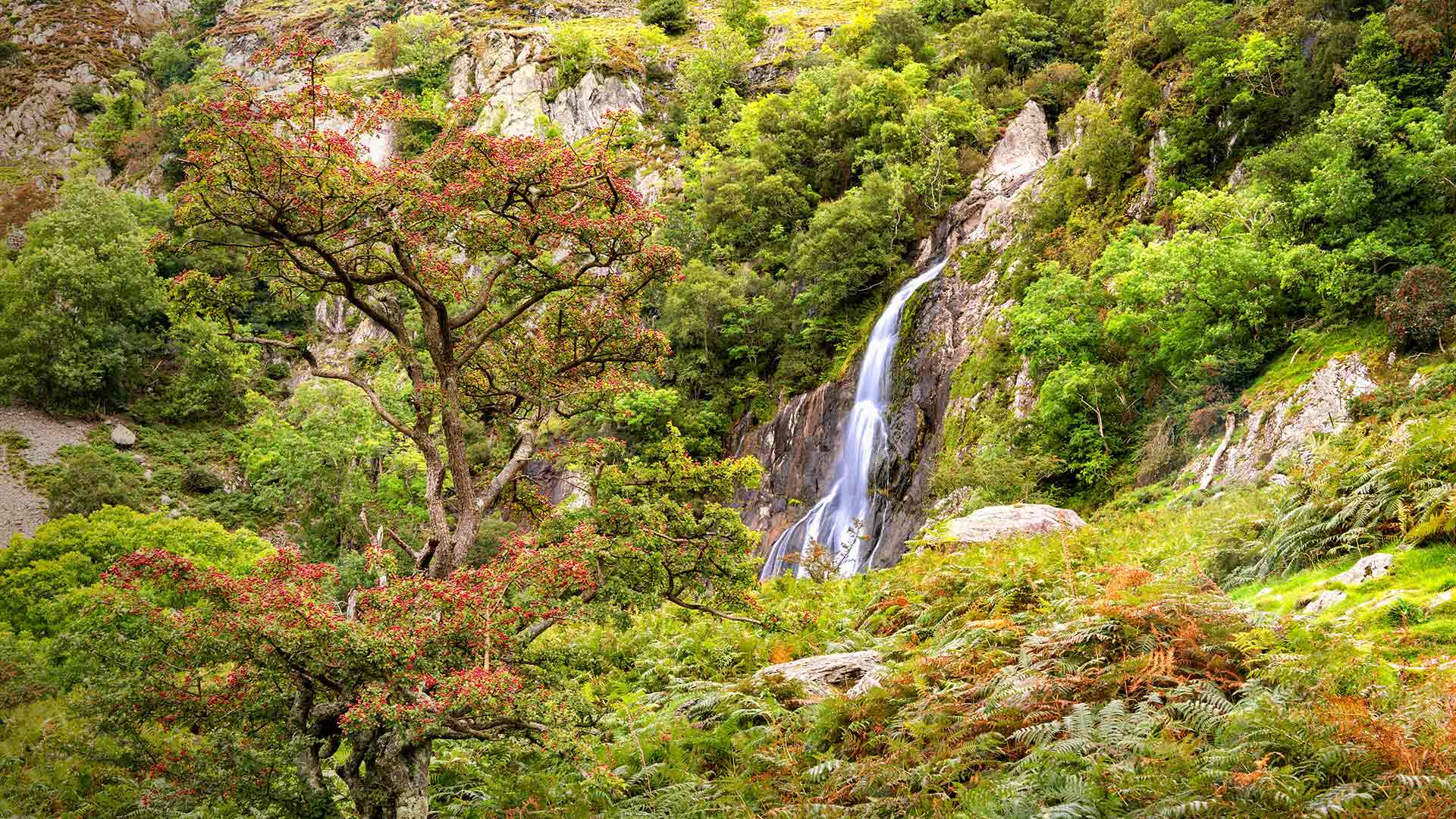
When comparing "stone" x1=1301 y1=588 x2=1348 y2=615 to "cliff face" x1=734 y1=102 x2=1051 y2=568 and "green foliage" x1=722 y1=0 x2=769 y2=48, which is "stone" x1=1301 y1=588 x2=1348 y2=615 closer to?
"cliff face" x1=734 y1=102 x2=1051 y2=568

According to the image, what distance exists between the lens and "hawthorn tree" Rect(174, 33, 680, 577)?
26.3 feet

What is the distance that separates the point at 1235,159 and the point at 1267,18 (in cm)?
501

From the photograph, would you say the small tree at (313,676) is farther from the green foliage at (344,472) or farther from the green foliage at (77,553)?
the green foliage at (344,472)

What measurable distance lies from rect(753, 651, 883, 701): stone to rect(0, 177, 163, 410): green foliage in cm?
6174

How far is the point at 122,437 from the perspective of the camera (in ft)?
181

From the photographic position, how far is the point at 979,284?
98.7 ft

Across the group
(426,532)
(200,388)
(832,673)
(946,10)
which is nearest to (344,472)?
(200,388)

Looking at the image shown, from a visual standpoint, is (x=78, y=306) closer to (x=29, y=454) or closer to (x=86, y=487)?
(x=29, y=454)

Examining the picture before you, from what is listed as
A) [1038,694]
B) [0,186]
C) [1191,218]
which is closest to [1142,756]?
[1038,694]

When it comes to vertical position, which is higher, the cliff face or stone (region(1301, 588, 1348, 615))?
stone (region(1301, 588, 1348, 615))

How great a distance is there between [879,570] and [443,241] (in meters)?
10.7

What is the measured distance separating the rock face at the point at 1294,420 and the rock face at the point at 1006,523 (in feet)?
11.1

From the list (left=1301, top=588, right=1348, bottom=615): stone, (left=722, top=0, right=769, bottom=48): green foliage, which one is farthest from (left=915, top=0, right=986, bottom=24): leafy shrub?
(left=1301, top=588, right=1348, bottom=615): stone

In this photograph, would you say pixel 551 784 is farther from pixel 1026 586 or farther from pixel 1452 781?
pixel 1452 781
